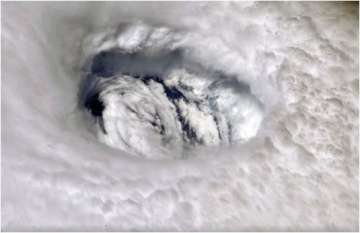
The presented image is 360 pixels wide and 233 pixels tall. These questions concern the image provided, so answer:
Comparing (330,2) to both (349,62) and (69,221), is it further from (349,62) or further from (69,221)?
(69,221)

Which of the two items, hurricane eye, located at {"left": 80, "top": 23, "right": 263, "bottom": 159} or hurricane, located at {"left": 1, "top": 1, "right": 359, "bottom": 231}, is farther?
hurricane eye, located at {"left": 80, "top": 23, "right": 263, "bottom": 159}

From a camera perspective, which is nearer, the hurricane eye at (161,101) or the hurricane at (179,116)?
the hurricane at (179,116)

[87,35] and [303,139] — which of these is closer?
[303,139]

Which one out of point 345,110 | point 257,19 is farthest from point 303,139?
point 257,19

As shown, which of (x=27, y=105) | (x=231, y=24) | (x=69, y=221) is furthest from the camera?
(x=231, y=24)

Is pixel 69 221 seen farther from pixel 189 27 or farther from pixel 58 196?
pixel 189 27

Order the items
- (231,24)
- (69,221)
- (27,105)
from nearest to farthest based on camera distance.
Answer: (69,221)
(27,105)
(231,24)

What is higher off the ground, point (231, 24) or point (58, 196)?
point (231, 24)

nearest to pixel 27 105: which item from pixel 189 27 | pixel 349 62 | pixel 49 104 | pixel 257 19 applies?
pixel 49 104

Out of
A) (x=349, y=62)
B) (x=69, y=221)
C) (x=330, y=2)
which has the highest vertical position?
(x=330, y=2)
